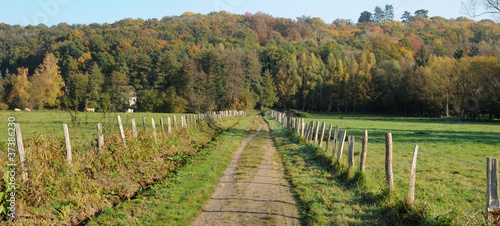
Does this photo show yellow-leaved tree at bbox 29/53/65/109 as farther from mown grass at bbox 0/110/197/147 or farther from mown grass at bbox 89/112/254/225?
mown grass at bbox 89/112/254/225

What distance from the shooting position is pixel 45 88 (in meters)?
76.1

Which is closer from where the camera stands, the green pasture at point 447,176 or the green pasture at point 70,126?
the green pasture at point 447,176

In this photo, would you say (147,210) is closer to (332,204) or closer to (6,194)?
(6,194)

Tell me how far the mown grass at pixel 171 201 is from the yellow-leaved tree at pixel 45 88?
77.2 metres

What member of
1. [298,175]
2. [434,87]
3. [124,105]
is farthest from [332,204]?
[124,105]

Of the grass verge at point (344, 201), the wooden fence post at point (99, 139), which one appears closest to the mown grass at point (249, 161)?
the grass verge at point (344, 201)

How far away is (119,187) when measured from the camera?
29.9 ft

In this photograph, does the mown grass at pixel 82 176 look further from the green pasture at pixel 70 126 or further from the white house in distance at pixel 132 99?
the white house in distance at pixel 132 99

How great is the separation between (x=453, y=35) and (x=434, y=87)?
4185 inches

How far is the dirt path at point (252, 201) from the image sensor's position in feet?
22.8

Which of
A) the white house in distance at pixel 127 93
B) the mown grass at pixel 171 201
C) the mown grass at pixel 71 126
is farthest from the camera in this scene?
the white house in distance at pixel 127 93

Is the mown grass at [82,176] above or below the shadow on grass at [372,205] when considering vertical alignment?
above

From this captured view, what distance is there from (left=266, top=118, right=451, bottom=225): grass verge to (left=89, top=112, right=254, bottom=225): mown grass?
2729 mm

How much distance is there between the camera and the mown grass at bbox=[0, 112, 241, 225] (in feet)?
22.9
